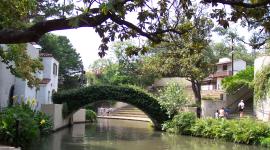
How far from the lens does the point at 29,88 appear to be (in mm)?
29031

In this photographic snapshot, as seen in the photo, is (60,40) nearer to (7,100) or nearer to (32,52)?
(32,52)

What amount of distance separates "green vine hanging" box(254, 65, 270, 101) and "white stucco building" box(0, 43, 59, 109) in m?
12.4

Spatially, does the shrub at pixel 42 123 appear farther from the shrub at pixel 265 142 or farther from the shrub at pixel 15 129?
the shrub at pixel 265 142

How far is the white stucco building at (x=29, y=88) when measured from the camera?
85.1 feet

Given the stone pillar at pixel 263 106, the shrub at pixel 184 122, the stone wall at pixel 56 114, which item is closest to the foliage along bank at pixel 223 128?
the shrub at pixel 184 122

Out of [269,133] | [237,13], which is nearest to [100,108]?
[269,133]

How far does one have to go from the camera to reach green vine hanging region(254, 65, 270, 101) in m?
26.5

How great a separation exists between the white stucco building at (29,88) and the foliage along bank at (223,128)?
8.86 metres

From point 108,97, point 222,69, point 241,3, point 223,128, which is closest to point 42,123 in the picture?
point 223,128

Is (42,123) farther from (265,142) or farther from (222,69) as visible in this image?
(222,69)

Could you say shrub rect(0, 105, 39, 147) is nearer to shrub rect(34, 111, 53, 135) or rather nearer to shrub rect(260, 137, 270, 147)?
shrub rect(34, 111, 53, 135)

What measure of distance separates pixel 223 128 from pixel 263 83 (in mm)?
3419

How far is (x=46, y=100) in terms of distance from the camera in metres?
33.6

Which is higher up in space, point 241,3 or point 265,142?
point 241,3
